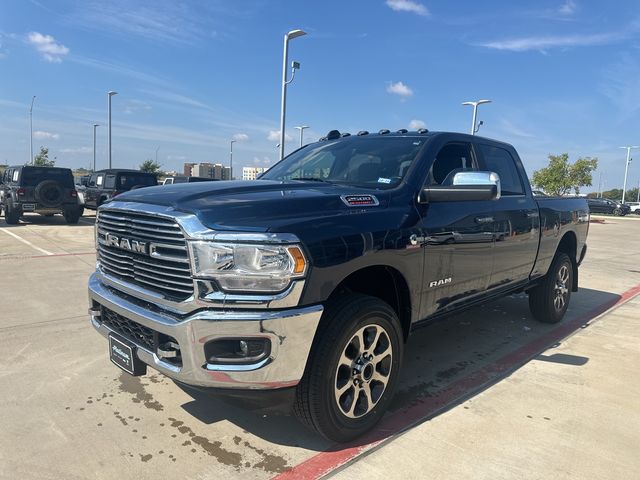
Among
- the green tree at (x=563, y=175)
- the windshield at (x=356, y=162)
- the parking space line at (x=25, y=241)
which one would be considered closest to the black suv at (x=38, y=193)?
the parking space line at (x=25, y=241)

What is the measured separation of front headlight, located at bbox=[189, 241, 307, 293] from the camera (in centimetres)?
242

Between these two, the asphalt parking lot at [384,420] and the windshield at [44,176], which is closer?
the asphalt parking lot at [384,420]

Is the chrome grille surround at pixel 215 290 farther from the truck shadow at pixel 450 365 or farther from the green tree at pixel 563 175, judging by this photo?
the green tree at pixel 563 175

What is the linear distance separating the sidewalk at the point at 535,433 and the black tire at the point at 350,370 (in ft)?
0.78

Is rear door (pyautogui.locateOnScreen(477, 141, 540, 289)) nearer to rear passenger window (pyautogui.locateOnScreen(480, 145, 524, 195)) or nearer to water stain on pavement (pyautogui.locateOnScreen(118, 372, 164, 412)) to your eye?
rear passenger window (pyautogui.locateOnScreen(480, 145, 524, 195))

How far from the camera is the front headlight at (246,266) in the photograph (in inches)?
95.1

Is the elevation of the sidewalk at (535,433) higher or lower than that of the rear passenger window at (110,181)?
lower

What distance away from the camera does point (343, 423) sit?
2.83 metres

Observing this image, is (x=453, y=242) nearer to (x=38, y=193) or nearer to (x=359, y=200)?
(x=359, y=200)

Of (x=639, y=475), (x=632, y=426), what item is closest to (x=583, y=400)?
(x=632, y=426)

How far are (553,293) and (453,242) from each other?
8.60 ft

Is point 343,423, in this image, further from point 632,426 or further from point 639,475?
point 632,426

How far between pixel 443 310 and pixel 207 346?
1.94 m

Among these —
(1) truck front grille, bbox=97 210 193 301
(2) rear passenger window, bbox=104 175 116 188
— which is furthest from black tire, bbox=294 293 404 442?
(2) rear passenger window, bbox=104 175 116 188
